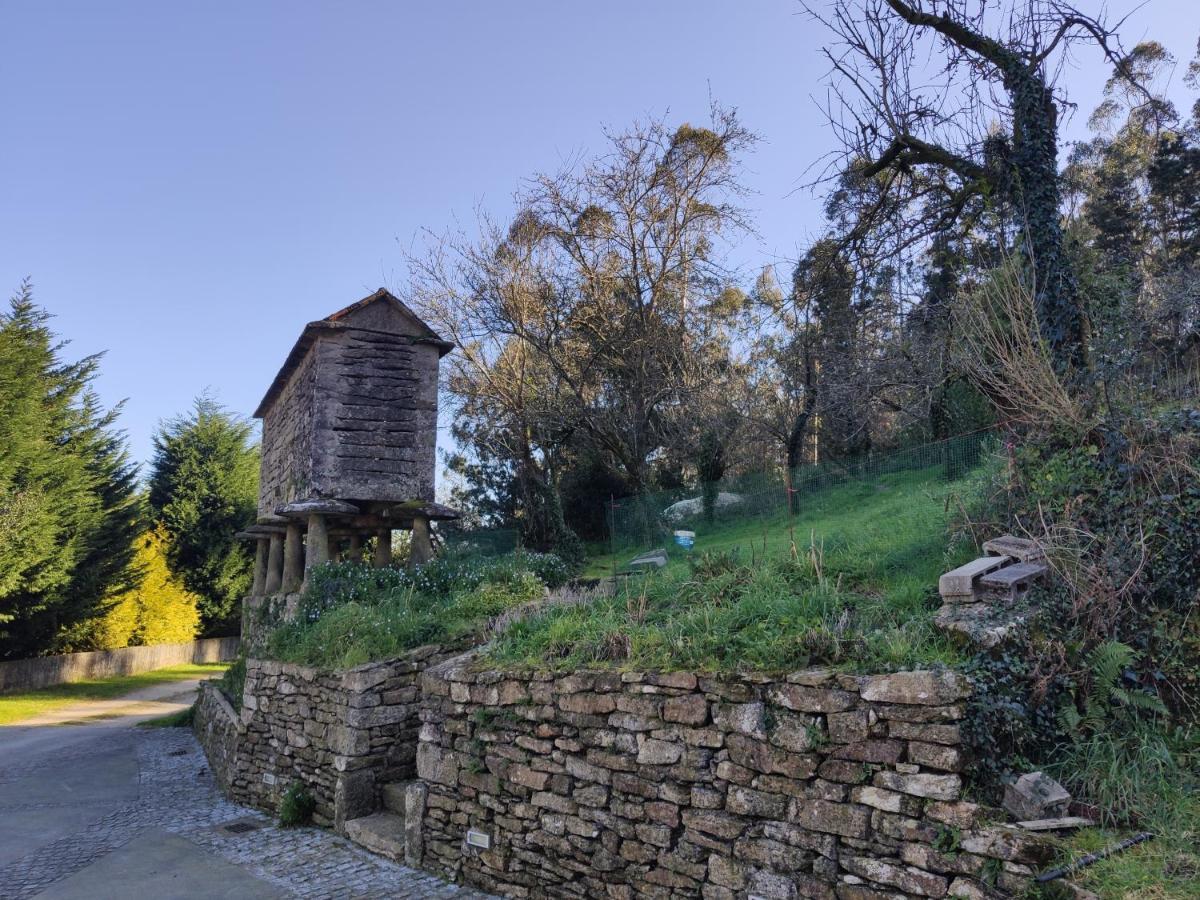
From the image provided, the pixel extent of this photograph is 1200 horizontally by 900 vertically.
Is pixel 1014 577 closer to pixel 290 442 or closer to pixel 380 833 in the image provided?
pixel 380 833

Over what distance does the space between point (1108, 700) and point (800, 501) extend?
9129 millimetres

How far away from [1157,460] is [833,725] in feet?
9.53

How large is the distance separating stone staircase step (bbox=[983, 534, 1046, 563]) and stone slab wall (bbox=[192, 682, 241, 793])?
31.6ft

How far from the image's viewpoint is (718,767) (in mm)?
4598

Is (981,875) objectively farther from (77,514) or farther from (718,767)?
(77,514)

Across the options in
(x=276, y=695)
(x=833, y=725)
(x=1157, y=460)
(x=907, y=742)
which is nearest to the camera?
(x=907, y=742)

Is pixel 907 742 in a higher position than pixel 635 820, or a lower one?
higher

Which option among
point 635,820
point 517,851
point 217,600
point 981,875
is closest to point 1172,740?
point 981,875

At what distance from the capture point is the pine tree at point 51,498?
1922 centimetres

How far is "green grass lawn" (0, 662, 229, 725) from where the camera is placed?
59.9 ft

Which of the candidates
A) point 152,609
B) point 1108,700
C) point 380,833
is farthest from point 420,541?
point 152,609

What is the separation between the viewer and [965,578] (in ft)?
16.0

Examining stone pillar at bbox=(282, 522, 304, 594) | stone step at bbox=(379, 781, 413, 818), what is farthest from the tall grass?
stone pillar at bbox=(282, 522, 304, 594)

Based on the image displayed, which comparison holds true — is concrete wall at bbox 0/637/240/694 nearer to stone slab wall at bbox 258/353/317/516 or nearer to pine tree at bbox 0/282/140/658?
pine tree at bbox 0/282/140/658
